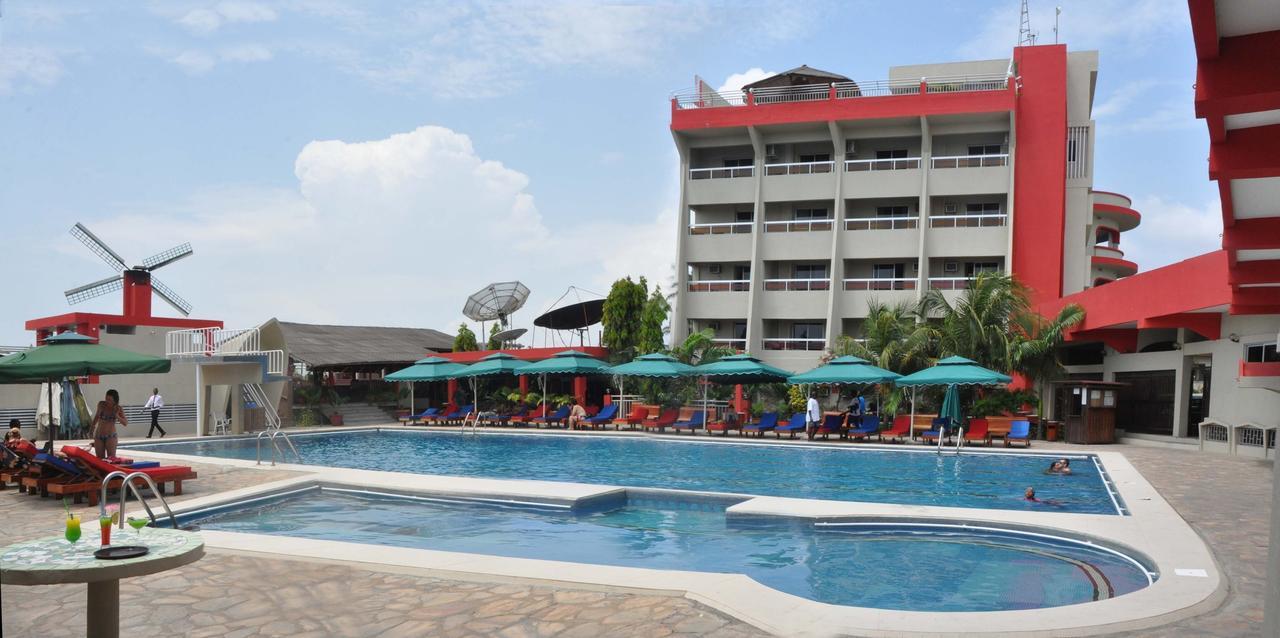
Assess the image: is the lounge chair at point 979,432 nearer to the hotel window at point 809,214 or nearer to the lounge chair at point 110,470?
the hotel window at point 809,214

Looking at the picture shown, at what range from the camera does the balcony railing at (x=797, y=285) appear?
33.9 metres

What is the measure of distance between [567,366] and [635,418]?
114 inches

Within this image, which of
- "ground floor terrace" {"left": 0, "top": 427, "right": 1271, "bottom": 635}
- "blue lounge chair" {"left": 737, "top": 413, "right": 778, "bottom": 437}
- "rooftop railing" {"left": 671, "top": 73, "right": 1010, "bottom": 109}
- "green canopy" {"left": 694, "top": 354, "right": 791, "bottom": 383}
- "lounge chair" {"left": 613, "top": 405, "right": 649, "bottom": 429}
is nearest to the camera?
"ground floor terrace" {"left": 0, "top": 427, "right": 1271, "bottom": 635}

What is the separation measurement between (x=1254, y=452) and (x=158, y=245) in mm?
45846

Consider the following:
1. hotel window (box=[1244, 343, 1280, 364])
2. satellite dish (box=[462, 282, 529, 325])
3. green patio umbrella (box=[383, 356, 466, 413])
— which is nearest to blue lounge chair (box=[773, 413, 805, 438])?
hotel window (box=[1244, 343, 1280, 364])

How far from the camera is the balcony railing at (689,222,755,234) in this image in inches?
1384

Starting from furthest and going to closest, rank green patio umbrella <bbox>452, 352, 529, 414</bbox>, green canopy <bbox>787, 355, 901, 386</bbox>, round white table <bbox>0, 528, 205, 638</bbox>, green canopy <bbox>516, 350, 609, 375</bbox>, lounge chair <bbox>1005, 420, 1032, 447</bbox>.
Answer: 1. green patio umbrella <bbox>452, 352, 529, 414</bbox>
2. green canopy <bbox>516, 350, 609, 375</bbox>
3. green canopy <bbox>787, 355, 901, 386</bbox>
4. lounge chair <bbox>1005, 420, 1032, 447</bbox>
5. round white table <bbox>0, 528, 205, 638</bbox>

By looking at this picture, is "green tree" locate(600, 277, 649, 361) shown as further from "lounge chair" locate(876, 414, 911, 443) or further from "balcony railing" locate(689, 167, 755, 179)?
"lounge chair" locate(876, 414, 911, 443)

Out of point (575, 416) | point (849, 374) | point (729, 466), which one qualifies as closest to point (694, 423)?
point (575, 416)

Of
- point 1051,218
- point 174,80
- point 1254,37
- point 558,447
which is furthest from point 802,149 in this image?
point 1254,37

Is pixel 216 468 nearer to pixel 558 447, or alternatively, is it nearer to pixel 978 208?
pixel 558 447

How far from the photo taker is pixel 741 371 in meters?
24.6

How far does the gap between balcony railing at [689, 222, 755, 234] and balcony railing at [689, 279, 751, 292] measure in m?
2.02

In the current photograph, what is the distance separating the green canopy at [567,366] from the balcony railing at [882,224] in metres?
11.7
